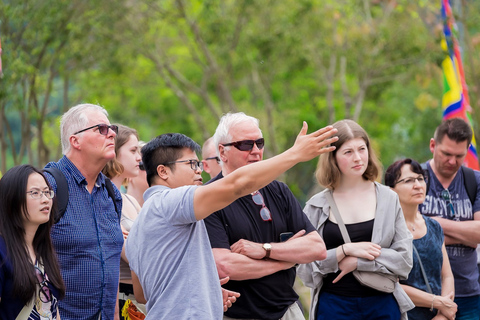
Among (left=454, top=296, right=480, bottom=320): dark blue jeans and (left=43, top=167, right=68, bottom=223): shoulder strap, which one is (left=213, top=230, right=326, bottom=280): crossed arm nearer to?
(left=43, top=167, right=68, bottom=223): shoulder strap

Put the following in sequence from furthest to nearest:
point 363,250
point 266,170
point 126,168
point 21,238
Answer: point 126,168
point 363,250
point 21,238
point 266,170

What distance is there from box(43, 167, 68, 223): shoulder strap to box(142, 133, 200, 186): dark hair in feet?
1.75

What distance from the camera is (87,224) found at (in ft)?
13.9

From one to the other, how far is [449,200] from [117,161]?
9.66ft

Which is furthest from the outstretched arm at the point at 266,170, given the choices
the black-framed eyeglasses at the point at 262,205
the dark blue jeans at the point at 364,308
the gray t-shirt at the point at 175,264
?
the dark blue jeans at the point at 364,308

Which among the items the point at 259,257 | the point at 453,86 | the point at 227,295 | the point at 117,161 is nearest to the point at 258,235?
the point at 259,257

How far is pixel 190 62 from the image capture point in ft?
92.6

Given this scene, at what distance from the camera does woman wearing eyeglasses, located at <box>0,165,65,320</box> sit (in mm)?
3727

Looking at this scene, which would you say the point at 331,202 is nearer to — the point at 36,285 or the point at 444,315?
the point at 444,315

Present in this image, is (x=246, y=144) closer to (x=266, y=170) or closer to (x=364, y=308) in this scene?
(x=266, y=170)

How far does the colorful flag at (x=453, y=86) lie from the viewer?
857 cm

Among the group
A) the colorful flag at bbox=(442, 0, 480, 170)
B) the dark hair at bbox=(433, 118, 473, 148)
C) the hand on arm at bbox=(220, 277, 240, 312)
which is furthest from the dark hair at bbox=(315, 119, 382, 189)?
the colorful flag at bbox=(442, 0, 480, 170)

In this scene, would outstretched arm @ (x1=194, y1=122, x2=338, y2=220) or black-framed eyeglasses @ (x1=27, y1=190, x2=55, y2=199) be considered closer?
outstretched arm @ (x1=194, y1=122, x2=338, y2=220)

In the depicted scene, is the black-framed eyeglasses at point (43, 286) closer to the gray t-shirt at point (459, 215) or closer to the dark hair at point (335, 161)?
the dark hair at point (335, 161)
